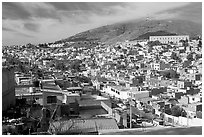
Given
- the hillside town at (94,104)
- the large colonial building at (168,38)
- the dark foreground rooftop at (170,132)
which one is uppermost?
the large colonial building at (168,38)

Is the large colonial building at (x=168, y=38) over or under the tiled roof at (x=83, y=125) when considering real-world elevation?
over

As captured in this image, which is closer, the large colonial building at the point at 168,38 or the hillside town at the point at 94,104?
the hillside town at the point at 94,104

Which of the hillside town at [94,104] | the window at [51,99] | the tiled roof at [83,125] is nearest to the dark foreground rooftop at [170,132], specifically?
the hillside town at [94,104]

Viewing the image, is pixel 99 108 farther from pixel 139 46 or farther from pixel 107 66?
pixel 139 46

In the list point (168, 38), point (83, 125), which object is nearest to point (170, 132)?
point (83, 125)

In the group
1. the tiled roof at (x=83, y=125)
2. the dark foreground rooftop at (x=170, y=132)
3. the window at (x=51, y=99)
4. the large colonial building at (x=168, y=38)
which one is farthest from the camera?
the large colonial building at (x=168, y=38)

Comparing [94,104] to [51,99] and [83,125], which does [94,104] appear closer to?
[51,99]

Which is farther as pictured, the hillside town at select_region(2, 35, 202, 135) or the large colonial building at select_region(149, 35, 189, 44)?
the large colonial building at select_region(149, 35, 189, 44)

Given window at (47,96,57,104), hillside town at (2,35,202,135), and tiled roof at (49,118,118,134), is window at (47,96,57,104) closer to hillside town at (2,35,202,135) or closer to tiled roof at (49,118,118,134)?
hillside town at (2,35,202,135)

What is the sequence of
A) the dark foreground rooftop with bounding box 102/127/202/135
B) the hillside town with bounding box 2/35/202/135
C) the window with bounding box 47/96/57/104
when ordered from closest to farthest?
the dark foreground rooftop with bounding box 102/127/202/135
the hillside town with bounding box 2/35/202/135
the window with bounding box 47/96/57/104

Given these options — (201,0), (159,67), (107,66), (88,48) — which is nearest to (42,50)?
(88,48)

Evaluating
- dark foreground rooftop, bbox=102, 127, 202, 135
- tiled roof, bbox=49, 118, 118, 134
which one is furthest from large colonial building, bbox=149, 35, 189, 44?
dark foreground rooftop, bbox=102, 127, 202, 135

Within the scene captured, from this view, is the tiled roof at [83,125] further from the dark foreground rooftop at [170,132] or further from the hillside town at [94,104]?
the dark foreground rooftop at [170,132]
